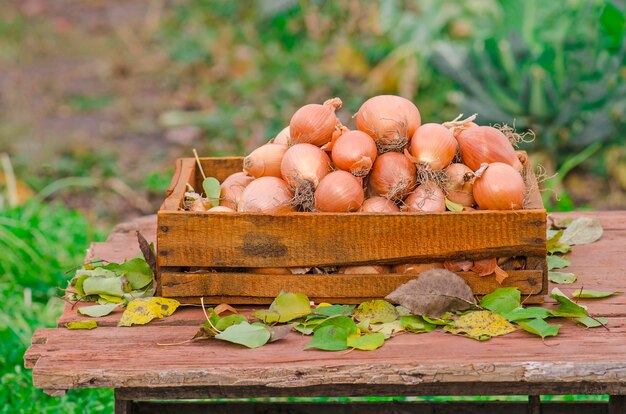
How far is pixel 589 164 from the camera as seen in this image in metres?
4.41

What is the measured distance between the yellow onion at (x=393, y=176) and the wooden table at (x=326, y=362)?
0.89 feet

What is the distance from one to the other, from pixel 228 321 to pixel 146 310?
0.17 meters

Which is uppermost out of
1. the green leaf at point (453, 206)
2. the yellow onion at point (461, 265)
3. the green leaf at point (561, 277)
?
the green leaf at point (453, 206)

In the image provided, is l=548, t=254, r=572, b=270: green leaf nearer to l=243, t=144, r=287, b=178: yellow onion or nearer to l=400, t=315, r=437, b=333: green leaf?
l=400, t=315, r=437, b=333: green leaf

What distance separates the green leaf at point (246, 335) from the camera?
153 centimetres

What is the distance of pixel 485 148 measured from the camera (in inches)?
67.5

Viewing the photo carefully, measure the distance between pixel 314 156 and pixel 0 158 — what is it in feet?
10.2

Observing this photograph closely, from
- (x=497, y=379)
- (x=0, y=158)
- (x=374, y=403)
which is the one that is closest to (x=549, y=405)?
(x=374, y=403)

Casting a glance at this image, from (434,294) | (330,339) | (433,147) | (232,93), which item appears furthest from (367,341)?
(232,93)

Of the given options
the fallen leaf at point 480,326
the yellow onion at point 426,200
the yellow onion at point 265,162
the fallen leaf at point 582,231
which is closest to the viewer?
the fallen leaf at point 480,326

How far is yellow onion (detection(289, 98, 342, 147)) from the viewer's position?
1.75 meters

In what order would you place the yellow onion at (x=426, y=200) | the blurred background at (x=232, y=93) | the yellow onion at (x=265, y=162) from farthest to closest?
1. the blurred background at (x=232, y=93)
2. the yellow onion at (x=265, y=162)
3. the yellow onion at (x=426, y=200)

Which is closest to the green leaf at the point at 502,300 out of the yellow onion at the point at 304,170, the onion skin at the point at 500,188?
the onion skin at the point at 500,188

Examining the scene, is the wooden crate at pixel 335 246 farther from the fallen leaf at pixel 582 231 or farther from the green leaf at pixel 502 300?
the fallen leaf at pixel 582 231
